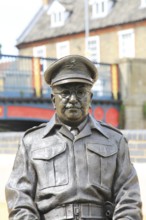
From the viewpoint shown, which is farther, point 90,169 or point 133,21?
point 133,21

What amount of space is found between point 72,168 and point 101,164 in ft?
0.55

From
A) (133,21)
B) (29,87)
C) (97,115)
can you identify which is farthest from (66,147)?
(133,21)

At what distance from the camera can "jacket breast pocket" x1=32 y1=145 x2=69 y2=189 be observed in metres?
3.65

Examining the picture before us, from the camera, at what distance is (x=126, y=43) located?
35.8 meters

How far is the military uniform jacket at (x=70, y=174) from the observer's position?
3.60 m

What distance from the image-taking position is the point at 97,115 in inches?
1069

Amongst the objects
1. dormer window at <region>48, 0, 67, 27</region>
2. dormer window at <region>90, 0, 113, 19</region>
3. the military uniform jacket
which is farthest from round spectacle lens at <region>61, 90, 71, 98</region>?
dormer window at <region>48, 0, 67, 27</region>

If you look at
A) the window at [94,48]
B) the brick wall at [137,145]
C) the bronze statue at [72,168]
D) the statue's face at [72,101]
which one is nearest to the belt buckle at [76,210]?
the bronze statue at [72,168]

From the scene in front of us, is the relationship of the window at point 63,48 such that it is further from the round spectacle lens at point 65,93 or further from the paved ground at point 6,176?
the round spectacle lens at point 65,93

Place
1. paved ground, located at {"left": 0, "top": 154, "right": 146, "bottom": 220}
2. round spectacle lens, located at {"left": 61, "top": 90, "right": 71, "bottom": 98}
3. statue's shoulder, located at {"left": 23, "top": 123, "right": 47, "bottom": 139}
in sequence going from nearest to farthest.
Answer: round spectacle lens, located at {"left": 61, "top": 90, "right": 71, "bottom": 98}
statue's shoulder, located at {"left": 23, "top": 123, "right": 47, "bottom": 139}
paved ground, located at {"left": 0, "top": 154, "right": 146, "bottom": 220}

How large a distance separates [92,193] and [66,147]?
31cm

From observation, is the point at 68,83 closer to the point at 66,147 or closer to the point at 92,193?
the point at 66,147

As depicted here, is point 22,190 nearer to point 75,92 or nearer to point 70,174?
point 70,174

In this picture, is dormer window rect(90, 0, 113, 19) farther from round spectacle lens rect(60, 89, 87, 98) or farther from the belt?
the belt
